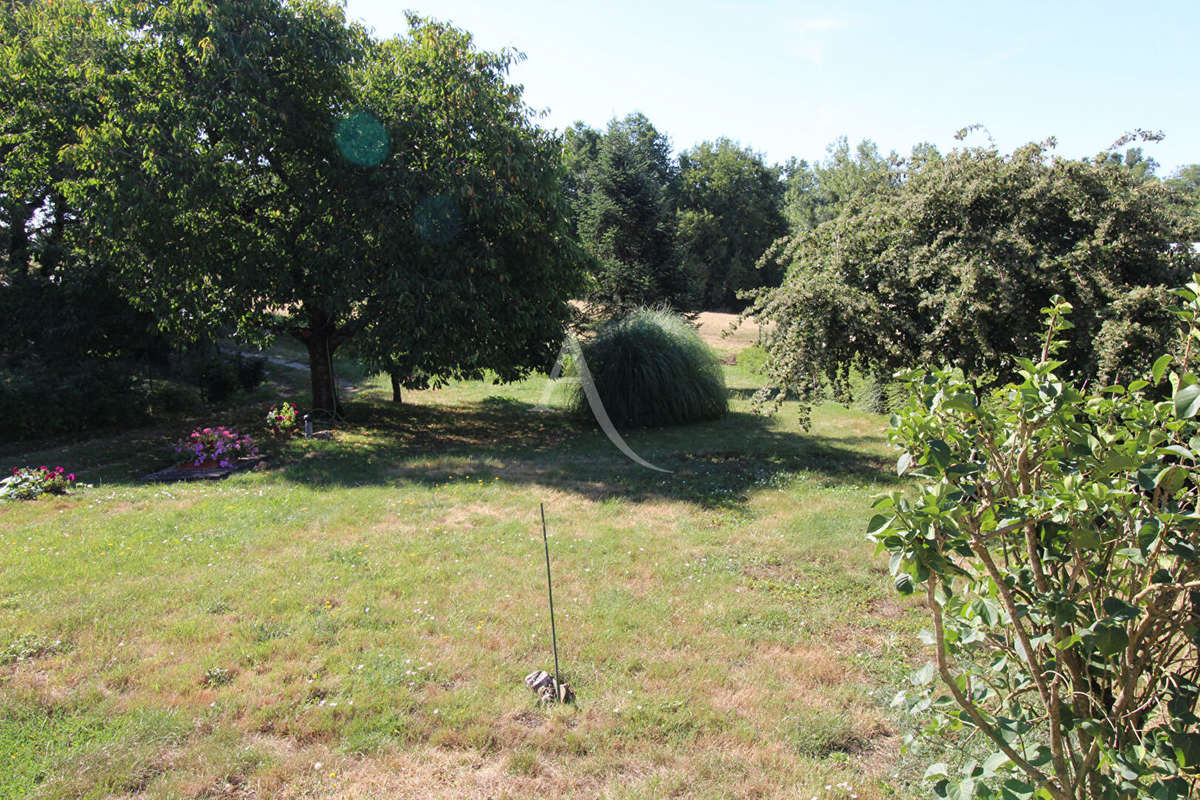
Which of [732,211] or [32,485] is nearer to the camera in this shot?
[32,485]

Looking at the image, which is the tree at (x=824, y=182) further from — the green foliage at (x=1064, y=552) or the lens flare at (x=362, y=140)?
the green foliage at (x=1064, y=552)

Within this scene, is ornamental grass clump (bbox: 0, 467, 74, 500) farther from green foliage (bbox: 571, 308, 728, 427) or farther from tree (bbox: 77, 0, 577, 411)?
green foliage (bbox: 571, 308, 728, 427)

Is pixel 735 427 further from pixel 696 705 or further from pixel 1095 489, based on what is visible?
pixel 1095 489

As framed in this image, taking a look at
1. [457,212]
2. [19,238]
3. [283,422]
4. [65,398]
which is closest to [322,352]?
[283,422]

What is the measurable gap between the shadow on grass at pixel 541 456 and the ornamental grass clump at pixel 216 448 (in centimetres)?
35

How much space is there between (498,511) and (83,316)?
10055 mm

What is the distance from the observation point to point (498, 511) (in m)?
7.25

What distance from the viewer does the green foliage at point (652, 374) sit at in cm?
1238

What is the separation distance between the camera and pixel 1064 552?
2035 mm

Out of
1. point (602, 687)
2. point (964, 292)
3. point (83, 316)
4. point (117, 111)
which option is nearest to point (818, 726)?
point (602, 687)

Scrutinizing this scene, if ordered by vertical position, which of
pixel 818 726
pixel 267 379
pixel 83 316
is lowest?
pixel 818 726

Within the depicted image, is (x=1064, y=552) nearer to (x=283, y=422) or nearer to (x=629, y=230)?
(x=283, y=422)

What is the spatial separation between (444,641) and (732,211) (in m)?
42.9

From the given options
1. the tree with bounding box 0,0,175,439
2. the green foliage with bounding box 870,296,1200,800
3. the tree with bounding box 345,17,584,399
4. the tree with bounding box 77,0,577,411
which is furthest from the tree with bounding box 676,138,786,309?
the green foliage with bounding box 870,296,1200,800
